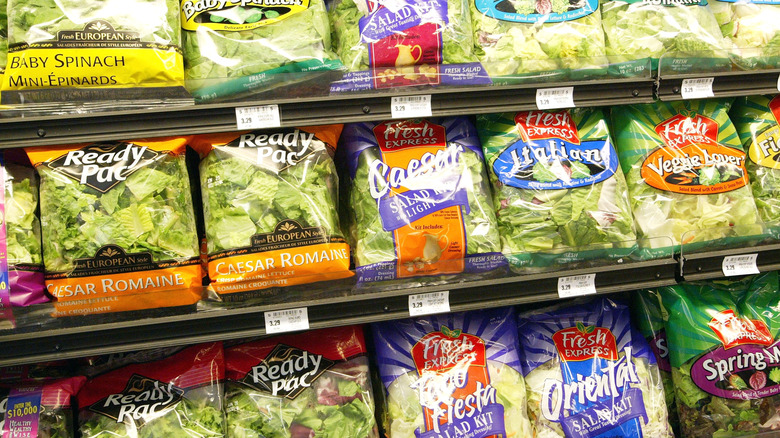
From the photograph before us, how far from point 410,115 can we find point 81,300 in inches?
39.3

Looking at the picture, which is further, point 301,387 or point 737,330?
point 737,330

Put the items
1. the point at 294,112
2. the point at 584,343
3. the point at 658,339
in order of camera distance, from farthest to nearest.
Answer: the point at 658,339
the point at 584,343
the point at 294,112

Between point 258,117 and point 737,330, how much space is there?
169cm

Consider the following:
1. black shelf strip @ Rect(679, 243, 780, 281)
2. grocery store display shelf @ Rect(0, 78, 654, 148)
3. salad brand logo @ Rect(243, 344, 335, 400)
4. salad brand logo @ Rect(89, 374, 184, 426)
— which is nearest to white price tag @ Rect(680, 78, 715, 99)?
grocery store display shelf @ Rect(0, 78, 654, 148)

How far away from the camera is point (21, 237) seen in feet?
4.84

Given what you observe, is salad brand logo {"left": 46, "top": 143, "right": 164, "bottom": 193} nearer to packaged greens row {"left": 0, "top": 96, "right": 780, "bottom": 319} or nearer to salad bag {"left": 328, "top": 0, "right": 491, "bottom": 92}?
packaged greens row {"left": 0, "top": 96, "right": 780, "bottom": 319}

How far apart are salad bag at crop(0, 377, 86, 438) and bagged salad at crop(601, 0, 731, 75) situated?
1.92 metres

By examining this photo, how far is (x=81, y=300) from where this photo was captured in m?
1.46

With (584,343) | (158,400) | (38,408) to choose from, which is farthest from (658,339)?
(38,408)

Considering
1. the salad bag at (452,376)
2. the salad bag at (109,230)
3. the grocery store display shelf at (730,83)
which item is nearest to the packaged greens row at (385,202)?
the salad bag at (109,230)

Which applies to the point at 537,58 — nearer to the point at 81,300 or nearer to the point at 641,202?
the point at 641,202

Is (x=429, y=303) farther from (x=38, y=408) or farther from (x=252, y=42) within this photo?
(x=38, y=408)

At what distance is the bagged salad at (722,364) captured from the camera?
186cm

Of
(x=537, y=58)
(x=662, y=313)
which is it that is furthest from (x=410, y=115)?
(x=662, y=313)
